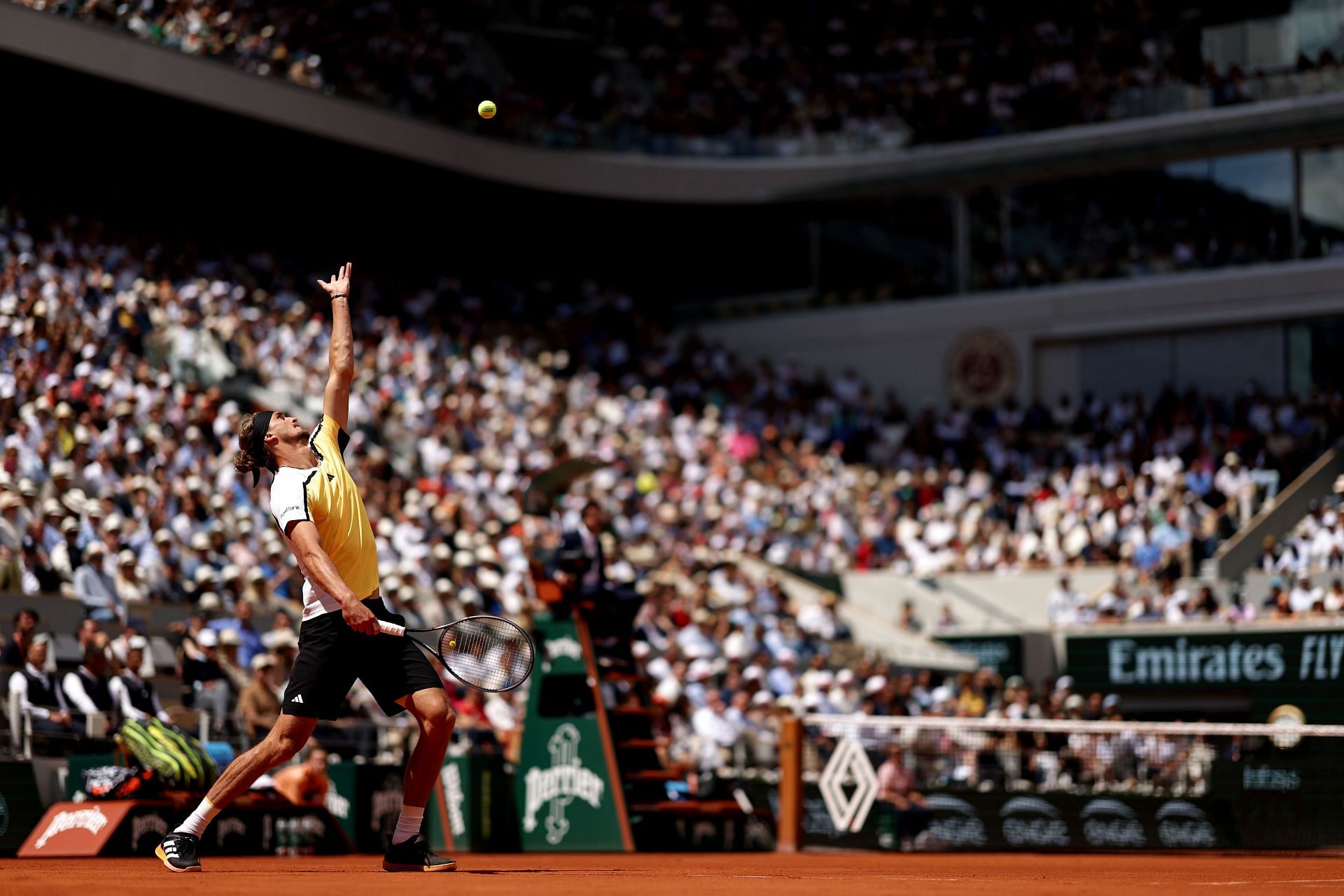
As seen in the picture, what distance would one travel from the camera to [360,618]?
343 inches

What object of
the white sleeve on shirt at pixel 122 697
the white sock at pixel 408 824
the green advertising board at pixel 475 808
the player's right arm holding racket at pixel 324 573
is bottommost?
the green advertising board at pixel 475 808

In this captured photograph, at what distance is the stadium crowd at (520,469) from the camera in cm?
2009

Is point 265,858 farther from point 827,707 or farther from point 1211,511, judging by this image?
point 1211,511

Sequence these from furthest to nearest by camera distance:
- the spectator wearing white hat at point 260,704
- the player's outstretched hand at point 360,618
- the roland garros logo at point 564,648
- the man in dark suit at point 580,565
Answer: the roland garros logo at point 564,648, the man in dark suit at point 580,565, the spectator wearing white hat at point 260,704, the player's outstretched hand at point 360,618

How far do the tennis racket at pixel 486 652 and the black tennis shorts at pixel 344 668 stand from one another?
0.51ft

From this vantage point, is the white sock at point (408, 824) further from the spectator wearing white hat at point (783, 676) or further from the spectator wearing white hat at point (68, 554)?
the spectator wearing white hat at point (783, 676)

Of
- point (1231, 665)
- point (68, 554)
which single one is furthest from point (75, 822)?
point (1231, 665)

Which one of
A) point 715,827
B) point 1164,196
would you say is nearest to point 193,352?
point 715,827

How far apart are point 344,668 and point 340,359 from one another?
1646 millimetres

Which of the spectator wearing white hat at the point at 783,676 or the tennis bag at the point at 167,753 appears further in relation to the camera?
the spectator wearing white hat at the point at 783,676

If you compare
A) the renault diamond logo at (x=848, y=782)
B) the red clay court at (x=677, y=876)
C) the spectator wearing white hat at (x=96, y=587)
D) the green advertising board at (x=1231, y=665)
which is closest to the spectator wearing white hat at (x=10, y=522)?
the spectator wearing white hat at (x=96, y=587)

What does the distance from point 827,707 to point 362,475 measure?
290 inches

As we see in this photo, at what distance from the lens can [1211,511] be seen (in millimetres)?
28922

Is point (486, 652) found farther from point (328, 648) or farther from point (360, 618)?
point (360, 618)
